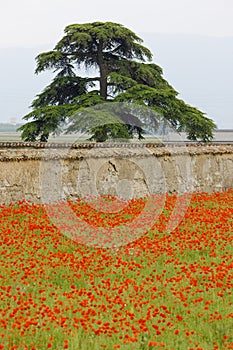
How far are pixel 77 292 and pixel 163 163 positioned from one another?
9144 millimetres

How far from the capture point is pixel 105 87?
2509 centimetres

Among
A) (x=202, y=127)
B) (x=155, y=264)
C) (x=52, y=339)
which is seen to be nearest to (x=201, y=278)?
(x=155, y=264)

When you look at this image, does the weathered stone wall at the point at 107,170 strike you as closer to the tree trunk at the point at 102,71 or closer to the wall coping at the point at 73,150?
the wall coping at the point at 73,150

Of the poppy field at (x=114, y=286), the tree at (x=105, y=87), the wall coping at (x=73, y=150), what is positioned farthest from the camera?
the tree at (x=105, y=87)

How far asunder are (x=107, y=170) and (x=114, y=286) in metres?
6.78

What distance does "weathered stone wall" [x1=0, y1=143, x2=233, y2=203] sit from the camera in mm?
12844

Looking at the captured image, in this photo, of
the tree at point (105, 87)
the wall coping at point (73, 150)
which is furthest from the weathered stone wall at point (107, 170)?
the tree at point (105, 87)

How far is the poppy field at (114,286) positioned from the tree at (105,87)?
11.3 metres

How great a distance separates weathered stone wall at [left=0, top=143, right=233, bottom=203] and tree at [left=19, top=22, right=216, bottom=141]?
5.73 metres

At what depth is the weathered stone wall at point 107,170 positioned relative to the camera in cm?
1284

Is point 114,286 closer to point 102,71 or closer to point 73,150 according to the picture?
point 73,150

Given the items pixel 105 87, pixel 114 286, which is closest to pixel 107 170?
pixel 114 286

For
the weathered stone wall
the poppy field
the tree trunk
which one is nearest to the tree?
the tree trunk

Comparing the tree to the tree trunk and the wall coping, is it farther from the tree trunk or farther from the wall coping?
the wall coping
